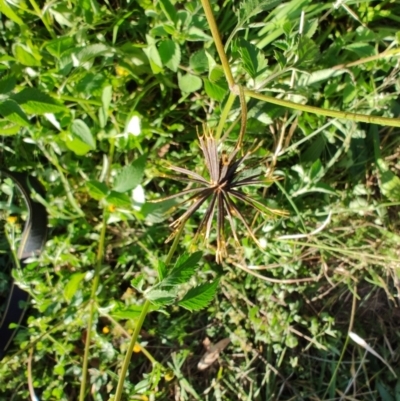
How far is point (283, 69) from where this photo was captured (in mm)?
1429

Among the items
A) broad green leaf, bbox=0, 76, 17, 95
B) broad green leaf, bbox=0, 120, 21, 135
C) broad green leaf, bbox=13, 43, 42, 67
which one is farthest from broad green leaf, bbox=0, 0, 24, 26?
broad green leaf, bbox=0, 120, 21, 135

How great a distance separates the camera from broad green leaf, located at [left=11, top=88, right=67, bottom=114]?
158 centimetres

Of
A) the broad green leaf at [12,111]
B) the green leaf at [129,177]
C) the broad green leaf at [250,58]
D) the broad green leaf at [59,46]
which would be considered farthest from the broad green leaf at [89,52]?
the broad green leaf at [250,58]

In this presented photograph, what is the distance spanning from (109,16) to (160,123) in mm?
441

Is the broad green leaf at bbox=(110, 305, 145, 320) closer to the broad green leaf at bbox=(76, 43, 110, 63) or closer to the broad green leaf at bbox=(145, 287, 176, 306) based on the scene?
the broad green leaf at bbox=(145, 287, 176, 306)

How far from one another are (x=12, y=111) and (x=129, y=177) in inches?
18.9

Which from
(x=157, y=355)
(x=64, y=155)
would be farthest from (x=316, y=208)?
(x=64, y=155)

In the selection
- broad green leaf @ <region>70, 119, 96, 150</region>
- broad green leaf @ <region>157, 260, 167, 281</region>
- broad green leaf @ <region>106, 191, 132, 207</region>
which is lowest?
broad green leaf @ <region>106, 191, 132, 207</region>

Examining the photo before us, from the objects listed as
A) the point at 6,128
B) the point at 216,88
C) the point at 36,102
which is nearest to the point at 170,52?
the point at 216,88

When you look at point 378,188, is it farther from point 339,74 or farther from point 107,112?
point 107,112

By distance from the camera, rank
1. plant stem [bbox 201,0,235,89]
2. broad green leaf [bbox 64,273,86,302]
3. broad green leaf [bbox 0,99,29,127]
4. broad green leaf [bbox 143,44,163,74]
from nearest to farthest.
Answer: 1. plant stem [bbox 201,0,235,89]
2. broad green leaf [bbox 0,99,29,127]
3. broad green leaf [bbox 143,44,163,74]
4. broad green leaf [bbox 64,273,86,302]

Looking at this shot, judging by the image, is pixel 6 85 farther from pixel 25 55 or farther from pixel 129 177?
pixel 129 177

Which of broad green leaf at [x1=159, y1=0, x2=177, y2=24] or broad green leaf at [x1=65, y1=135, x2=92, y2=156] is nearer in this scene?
broad green leaf at [x1=159, y1=0, x2=177, y2=24]

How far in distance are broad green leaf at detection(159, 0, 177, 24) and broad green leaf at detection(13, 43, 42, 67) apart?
481 millimetres
